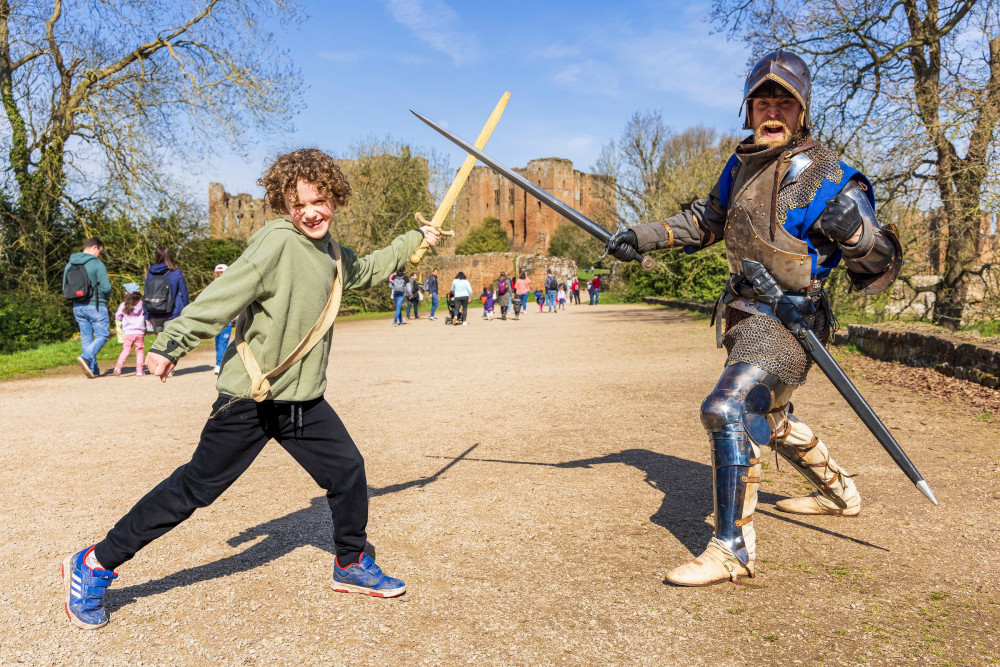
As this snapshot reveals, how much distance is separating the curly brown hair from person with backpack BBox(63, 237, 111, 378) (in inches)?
274

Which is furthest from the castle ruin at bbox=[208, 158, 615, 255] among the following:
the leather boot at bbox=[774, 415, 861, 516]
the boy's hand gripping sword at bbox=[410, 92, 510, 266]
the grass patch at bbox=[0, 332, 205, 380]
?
the leather boot at bbox=[774, 415, 861, 516]

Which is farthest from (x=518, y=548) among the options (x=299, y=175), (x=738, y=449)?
(x=299, y=175)

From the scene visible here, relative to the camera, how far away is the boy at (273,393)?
8.76ft

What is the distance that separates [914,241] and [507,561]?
10.1 m

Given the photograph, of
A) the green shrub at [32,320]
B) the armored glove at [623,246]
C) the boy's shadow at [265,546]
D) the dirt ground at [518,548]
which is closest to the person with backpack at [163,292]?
the dirt ground at [518,548]

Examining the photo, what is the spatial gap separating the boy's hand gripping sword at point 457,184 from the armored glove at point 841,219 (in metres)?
1.51

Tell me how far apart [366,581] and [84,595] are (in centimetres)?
101

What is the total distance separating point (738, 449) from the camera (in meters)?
3.03

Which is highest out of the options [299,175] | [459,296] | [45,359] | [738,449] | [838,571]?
[299,175]

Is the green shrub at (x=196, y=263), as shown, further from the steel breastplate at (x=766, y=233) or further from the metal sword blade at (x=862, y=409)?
the metal sword blade at (x=862, y=409)

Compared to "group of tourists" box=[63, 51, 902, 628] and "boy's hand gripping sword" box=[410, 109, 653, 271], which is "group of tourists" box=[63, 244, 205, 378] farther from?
"group of tourists" box=[63, 51, 902, 628]

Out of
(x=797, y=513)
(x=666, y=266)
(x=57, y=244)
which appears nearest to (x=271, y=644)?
(x=797, y=513)

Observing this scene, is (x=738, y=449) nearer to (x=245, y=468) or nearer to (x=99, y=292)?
(x=245, y=468)

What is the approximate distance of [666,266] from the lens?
26141mm
